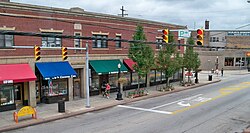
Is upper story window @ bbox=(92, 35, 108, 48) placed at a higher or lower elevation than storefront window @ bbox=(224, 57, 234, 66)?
higher

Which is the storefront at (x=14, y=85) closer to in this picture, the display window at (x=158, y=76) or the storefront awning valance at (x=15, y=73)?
the storefront awning valance at (x=15, y=73)

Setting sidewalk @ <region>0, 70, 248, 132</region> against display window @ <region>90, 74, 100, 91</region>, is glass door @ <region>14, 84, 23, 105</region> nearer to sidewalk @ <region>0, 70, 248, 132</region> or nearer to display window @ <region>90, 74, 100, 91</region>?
sidewalk @ <region>0, 70, 248, 132</region>

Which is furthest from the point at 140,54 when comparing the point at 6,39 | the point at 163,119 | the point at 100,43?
the point at 6,39

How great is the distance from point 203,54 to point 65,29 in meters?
49.4

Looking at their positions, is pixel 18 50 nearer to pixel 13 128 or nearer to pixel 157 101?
pixel 13 128

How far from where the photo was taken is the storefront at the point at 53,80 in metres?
20.2

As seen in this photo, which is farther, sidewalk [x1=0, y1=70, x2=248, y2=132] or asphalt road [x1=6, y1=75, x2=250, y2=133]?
sidewalk [x1=0, y1=70, x2=248, y2=132]

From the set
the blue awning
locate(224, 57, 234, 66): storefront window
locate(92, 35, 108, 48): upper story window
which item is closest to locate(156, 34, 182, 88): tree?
locate(92, 35, 108, 48): upper story window

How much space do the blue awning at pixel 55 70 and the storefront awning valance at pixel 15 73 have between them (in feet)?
3.39

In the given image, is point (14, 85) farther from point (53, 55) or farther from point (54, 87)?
point (53, 55)

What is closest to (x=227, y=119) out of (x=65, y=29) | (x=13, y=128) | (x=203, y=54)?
(x=13, y=128)

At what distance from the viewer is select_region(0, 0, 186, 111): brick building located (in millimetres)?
18578

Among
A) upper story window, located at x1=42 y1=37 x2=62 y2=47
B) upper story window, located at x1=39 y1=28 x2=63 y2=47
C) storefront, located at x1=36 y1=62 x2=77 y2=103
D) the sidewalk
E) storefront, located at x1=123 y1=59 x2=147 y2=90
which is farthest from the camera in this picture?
storefront, located at x1=123 y1=59 x2=147 y2=90

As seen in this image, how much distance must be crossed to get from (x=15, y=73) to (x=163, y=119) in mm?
11067
